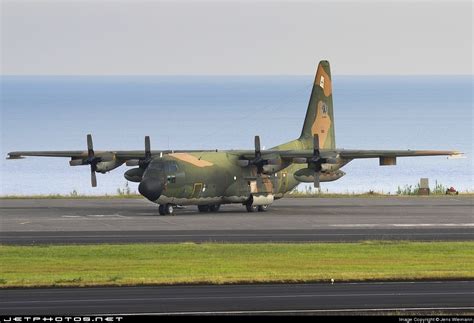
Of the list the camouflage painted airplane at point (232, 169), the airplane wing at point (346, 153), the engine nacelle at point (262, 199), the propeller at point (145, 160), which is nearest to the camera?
the camouflage painted airplane at point (232, 169)

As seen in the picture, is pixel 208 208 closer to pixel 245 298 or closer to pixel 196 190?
pixel 196 190

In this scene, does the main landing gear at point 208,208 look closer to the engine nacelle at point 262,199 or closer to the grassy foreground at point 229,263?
the engine nacelle at point 262,199

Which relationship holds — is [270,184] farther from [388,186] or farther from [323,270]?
[388,186]

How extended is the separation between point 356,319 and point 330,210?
1451 inches

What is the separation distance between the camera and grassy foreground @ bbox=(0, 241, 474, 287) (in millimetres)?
39969

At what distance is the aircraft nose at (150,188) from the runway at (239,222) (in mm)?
1124

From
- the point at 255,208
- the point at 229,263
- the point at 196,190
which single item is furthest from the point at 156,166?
the point at 229,263

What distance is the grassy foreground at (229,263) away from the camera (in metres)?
40.0

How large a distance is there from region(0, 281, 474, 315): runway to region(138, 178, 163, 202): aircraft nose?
24730 millimetres

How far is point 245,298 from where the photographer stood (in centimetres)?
3528

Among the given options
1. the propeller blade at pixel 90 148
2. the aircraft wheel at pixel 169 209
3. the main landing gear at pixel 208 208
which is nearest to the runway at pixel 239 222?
the aircraft wheel at pixel 169 209

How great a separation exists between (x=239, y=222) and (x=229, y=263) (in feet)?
52.7

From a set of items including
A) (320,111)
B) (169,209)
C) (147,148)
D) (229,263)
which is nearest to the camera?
(229,263)

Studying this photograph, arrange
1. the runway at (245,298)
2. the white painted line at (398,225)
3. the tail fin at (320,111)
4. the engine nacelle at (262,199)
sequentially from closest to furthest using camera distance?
the runway at (245,298) → the white painted line at (398,225) → the engine nacelle at (262,199) → the tail fin at (320,111)
